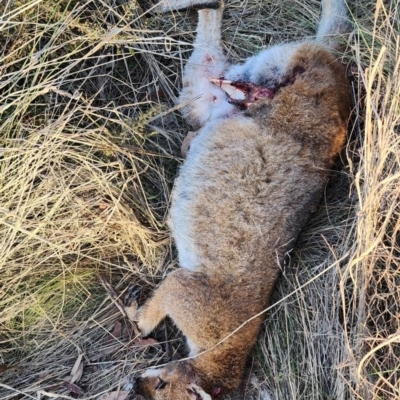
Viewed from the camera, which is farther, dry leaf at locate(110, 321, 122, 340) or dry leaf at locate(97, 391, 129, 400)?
dry leaf at locate(110, 321, 122, 340)

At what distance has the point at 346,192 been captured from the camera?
419 cm

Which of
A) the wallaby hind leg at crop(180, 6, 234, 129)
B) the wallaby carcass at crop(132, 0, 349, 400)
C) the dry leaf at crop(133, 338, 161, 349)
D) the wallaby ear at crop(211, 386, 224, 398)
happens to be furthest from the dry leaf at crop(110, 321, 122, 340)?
Result: the wallaby hind leg at crop(180, 6, 234, 129)

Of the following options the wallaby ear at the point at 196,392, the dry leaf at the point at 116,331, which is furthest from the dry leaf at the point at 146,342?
the wallaby ear at the point at 196,392

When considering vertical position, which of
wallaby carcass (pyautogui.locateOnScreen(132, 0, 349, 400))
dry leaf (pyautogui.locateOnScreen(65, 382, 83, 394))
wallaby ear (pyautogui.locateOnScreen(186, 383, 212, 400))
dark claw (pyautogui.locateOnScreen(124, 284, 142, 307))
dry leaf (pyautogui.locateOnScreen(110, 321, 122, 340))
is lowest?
dry leaf (pyautogui.locateOnScreen(65, 382, 83, 394))

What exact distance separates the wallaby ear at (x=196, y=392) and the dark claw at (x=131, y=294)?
2.63 ft

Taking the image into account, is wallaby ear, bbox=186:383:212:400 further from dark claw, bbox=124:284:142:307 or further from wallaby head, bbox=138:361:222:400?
dark claw, bbox=124:284:142:307

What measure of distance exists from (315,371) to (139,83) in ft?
8.76

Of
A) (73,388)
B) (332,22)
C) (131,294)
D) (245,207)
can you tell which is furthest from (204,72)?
(73,388)

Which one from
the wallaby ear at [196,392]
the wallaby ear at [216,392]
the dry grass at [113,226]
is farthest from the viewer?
the wallaby ear at [216,392]

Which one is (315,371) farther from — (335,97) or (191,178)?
(335,97)

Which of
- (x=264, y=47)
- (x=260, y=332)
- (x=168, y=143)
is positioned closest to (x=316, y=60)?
(x=264, y=47)

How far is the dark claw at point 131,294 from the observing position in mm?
4223

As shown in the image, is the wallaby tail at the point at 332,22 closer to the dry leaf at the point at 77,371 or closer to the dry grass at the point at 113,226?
the dry grass at the point at 113,226

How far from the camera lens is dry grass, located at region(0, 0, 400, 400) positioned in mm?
3654
